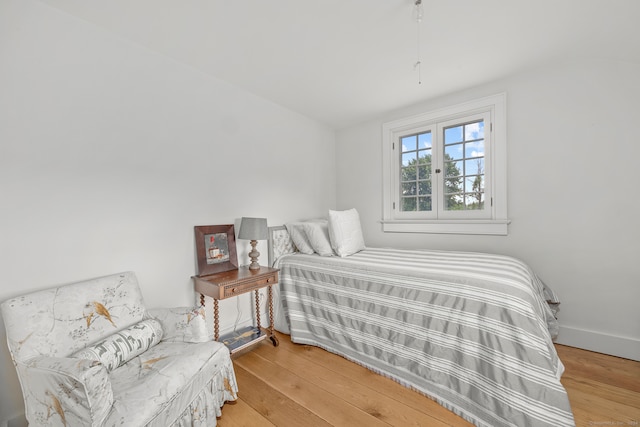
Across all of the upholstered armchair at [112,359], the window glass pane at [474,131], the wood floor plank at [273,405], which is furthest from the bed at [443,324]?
the window glass pane at [474,131]

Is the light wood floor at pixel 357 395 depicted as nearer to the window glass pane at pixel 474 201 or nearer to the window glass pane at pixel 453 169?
the window glass pane at pixel 474 201

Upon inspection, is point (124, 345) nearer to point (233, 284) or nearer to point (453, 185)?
point (233, 284)

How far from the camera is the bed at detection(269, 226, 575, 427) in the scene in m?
1.37

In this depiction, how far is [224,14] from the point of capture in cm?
163

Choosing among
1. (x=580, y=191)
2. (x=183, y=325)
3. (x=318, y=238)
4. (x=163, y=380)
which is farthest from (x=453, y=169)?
(x=163, y=380)

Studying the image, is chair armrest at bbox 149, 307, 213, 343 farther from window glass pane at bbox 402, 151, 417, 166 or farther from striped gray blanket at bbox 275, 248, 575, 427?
window glass pane at bbox 402, 151, 417, 166

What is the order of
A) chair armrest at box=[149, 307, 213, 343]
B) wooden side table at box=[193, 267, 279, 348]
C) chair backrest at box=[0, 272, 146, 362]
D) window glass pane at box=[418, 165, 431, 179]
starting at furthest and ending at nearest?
window glass pane at box=[418, 165, 431, 179] < wooden side table at box=[193, 267, 279, 348] < chair armrest at box=[149, 307, 213, 343] < chair backrest at box=[0, 272, 146, 362]

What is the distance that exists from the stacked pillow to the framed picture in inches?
27.6

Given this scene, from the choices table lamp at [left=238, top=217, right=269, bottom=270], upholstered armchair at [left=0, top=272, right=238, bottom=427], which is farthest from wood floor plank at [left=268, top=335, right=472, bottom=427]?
table lamp at [left=238, top=217, right=269, bottom=270]

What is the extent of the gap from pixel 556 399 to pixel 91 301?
8.26 feet

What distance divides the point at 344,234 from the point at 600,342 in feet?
7.57

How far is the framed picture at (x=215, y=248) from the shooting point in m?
2.23

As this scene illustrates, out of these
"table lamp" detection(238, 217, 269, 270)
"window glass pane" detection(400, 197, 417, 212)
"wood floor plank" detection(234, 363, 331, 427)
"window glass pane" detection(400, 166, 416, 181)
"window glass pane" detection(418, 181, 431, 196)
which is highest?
"window glass pane" detection(400, 166, 416, 181)

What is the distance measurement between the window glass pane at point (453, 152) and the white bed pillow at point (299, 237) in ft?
5.94
